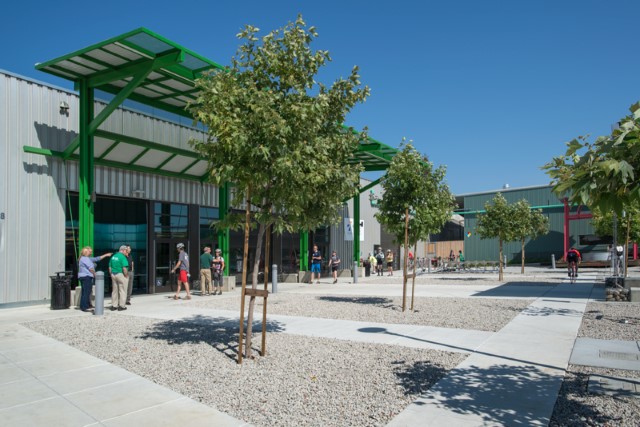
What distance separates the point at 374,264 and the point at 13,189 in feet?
74.0

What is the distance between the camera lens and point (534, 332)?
29.6 feet

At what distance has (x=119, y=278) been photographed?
12781 mm

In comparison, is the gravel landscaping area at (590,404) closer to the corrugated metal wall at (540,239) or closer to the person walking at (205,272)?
the person walking at (205,272)

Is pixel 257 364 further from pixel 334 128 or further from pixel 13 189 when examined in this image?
pixel 13 189

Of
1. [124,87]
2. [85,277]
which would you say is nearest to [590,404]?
[85,277]

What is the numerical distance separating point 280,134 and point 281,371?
3142mm

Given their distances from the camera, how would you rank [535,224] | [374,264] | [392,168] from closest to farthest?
[392,168], [374,264], [535,224]

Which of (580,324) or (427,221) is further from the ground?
(427,221)

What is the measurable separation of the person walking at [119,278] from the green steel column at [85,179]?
4.96 ft

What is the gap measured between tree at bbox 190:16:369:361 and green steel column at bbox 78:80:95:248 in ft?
26.9

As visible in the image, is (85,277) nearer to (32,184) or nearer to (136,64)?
(32,184)

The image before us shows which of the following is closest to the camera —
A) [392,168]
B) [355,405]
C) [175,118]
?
[355,405]

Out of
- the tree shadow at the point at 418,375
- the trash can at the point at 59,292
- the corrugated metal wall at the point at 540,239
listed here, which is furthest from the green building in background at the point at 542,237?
the tree shadow at the point at 418,375

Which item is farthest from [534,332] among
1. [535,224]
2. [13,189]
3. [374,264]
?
[535,224]
